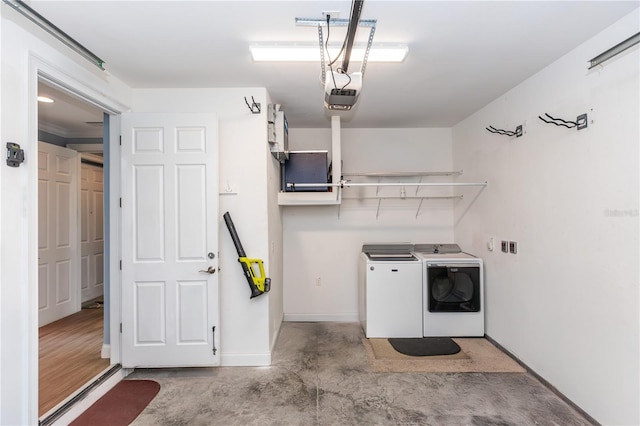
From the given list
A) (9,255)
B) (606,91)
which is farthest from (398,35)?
(9,255)

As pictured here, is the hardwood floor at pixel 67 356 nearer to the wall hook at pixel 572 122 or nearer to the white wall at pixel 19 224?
the white wall at pixel 19 224

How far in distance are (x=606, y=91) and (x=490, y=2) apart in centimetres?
98

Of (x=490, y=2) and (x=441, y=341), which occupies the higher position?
(x=490, y=2)

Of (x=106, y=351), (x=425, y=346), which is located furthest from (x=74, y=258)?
(x=425, y=346)

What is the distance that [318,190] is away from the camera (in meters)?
3.27

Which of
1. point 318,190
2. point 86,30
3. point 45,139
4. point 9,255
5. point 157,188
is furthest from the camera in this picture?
point 45,139

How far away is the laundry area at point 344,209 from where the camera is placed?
1622 millimetres

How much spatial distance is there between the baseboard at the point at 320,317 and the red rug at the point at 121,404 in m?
1.70

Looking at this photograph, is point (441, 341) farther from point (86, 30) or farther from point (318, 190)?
point (86, 30)

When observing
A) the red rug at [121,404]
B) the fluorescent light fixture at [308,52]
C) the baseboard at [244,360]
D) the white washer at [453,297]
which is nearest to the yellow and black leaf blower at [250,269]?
the baseboard at [244,360]

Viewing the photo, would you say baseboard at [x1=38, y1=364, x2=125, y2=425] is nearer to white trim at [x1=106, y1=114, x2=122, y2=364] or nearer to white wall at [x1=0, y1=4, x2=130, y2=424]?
white trim at [x1=106, y1=114, x2=122, y2=364]

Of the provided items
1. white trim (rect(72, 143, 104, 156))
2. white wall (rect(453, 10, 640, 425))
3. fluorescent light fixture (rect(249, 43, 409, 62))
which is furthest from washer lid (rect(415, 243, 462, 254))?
white trim (rect(72, 143, 104, 156))

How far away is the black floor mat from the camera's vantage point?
279 centimetres

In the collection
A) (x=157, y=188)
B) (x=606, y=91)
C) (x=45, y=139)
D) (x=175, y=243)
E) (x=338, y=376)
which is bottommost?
(x=338, y=376)
